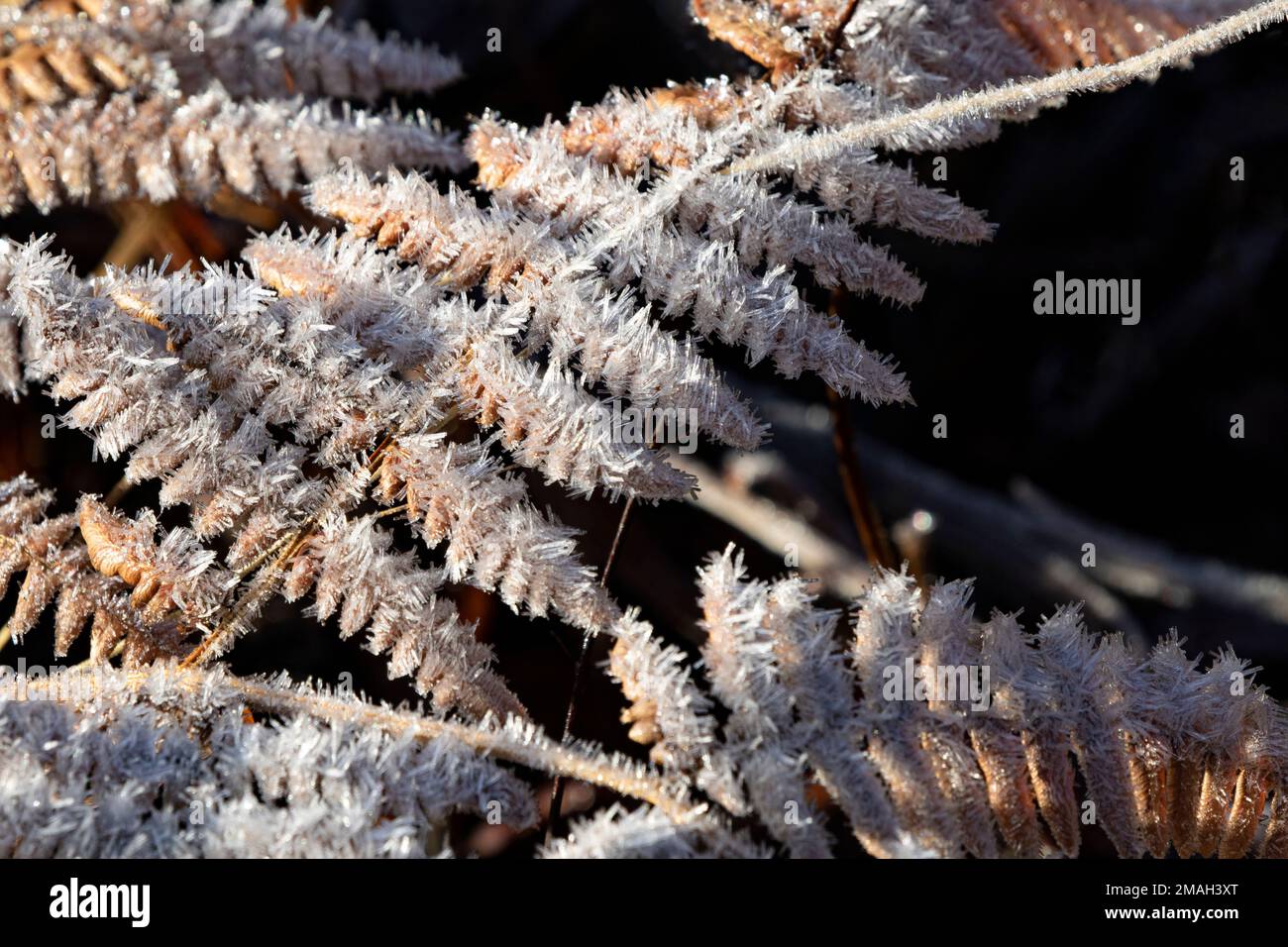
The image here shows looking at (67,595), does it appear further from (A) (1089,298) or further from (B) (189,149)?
(A) (1089,298)

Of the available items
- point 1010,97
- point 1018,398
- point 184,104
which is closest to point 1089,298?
point 1018,398

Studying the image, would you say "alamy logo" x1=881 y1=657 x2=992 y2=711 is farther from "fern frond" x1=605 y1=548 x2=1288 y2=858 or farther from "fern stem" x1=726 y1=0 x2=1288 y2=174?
"fern stem" x1=726 y1=0 x2=1288 y2=174

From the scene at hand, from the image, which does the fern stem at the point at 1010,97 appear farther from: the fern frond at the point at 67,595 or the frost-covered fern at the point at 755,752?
the fern frond at the point at 67,595

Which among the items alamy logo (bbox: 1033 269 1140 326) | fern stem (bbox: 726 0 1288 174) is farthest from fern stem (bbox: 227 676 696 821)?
alamy logo (bbox: 1033 269 1140 326)

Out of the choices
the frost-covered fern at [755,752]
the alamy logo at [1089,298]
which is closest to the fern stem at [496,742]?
the frost-covered fern at [755,752]

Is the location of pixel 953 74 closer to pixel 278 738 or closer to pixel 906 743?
pixel 906 743
